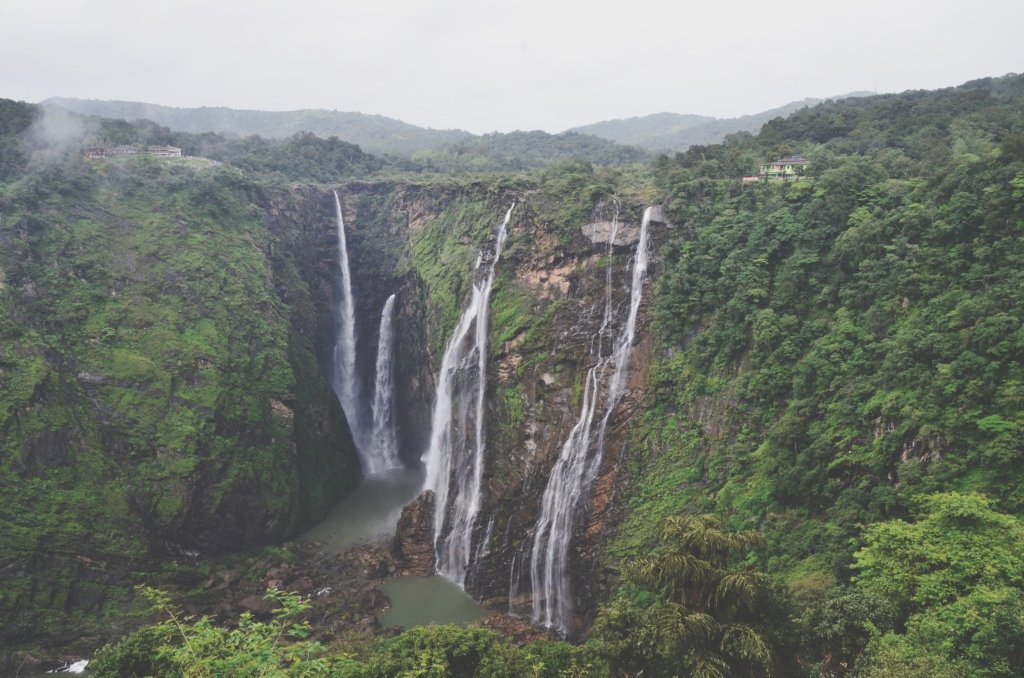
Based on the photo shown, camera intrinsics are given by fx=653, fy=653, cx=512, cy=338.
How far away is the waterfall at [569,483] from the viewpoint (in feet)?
78.7

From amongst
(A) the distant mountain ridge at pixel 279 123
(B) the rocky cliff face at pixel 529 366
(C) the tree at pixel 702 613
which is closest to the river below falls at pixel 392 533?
(B) the rocky cliff face at pixel 529 366

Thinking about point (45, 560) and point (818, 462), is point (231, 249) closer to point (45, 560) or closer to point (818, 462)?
point (45, 560)

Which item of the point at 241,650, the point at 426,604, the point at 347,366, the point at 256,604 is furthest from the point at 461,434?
the point at 241,650

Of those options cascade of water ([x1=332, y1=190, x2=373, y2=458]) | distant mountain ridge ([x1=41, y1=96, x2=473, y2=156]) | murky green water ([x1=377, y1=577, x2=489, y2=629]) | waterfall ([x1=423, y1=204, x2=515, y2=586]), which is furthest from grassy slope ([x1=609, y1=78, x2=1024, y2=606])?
distant mountain ridge ([x1=41, y1=96, x2=473, y2=156])

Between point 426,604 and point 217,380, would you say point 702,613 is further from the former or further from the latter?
point 217,380

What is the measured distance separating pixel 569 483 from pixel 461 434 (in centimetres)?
662

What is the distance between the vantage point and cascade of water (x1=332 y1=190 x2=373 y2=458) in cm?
3974

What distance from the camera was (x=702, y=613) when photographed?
1049 cm

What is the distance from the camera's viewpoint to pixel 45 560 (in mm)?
22938

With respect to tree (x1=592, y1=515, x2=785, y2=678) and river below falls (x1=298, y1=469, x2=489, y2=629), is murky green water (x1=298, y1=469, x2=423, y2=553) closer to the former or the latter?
river below falls (x1=298, y1=469, x2=489, y2=629)

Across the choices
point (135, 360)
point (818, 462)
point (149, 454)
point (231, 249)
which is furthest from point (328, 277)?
point (818, 462)

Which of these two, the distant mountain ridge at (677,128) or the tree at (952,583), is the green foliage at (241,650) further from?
the distant mountain ridge at (677,128)

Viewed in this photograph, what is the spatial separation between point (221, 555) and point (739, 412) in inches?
846

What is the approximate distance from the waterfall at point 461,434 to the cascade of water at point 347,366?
9031 millimetres
